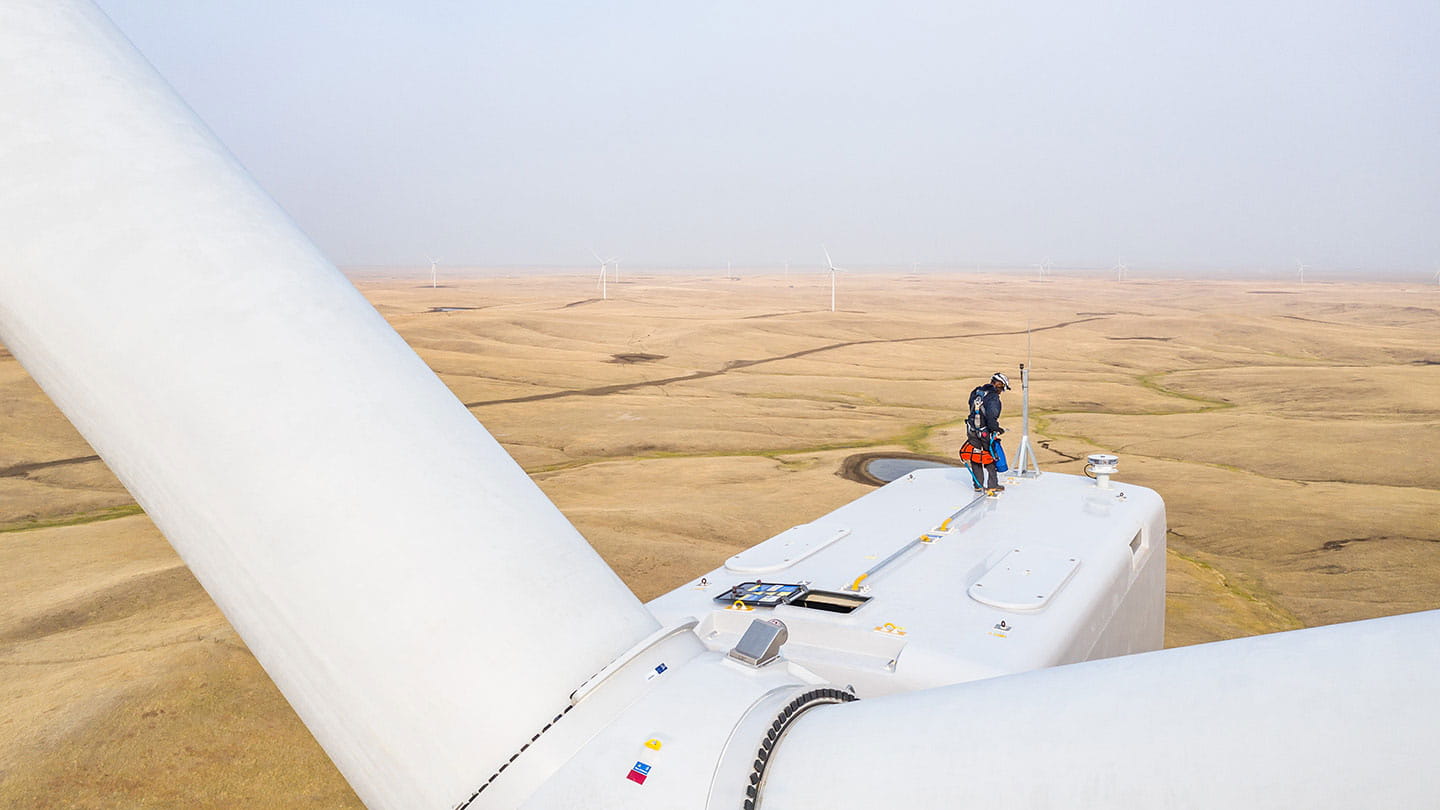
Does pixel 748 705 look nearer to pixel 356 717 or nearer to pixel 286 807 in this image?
pixel 356 717

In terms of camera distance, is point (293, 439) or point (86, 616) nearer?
point (293, 439)

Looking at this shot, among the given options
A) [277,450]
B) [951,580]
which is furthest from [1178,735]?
[951,580]

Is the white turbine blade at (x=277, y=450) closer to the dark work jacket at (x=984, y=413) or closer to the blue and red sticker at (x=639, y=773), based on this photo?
the blue and red sticker at (x=639, y=773)

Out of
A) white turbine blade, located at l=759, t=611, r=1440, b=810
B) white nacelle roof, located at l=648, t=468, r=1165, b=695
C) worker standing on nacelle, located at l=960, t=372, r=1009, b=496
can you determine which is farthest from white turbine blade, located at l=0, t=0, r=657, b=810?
worker standing on nacelle, located at l=960, t=372, r=1009, b=496

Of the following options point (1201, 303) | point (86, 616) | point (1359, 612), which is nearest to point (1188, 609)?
point (1359, 612)

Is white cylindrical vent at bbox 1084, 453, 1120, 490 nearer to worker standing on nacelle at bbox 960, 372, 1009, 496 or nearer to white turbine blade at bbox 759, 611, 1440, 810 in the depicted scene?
worker standing on nacelle at bbox 960, 372, 1009, 496

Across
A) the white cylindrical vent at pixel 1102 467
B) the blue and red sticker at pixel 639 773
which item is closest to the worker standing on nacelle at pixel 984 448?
the white cylindrical vent at pixel 1102 467
